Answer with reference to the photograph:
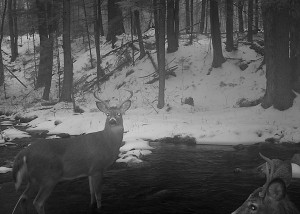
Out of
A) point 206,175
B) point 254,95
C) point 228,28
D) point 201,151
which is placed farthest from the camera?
point 228,28

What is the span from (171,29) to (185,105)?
23.9 ft

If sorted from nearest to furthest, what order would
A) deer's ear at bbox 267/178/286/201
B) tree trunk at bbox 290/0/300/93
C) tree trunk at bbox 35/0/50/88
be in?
1. deer's ear at bbox 267/178/286/201
2. tree trunk at bbox 290/0/300/93
3. tree trunk at bbox 35/0/50/88

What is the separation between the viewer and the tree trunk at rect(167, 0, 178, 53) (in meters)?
26.2

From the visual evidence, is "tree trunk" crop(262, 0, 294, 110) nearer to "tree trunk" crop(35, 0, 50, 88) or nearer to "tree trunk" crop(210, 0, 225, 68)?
"tree trunk" crop(210, 0, 225, 68)

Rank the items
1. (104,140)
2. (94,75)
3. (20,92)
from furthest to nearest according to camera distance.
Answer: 1. (20,92)
2. (94,75)
3. (104,140)

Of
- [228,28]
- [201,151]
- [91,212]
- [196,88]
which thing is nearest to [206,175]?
[201,151]

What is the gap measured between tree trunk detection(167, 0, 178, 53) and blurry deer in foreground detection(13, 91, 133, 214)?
18.9 metres

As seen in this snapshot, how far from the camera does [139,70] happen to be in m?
28.4

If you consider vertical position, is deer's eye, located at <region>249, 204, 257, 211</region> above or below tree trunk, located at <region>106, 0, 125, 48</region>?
below

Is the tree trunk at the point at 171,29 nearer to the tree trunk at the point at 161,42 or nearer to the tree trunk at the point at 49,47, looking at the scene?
the tree trunk at the point at 161,42

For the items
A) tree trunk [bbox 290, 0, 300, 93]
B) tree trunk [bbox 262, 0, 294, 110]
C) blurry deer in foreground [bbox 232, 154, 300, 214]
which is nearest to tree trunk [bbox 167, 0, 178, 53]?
tree trunk [bbox 290, 0, 300, 93]

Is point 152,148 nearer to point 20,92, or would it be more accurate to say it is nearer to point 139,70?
point 139,70

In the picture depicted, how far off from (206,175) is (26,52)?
39.0 metres

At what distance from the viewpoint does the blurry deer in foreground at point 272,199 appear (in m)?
3.48
